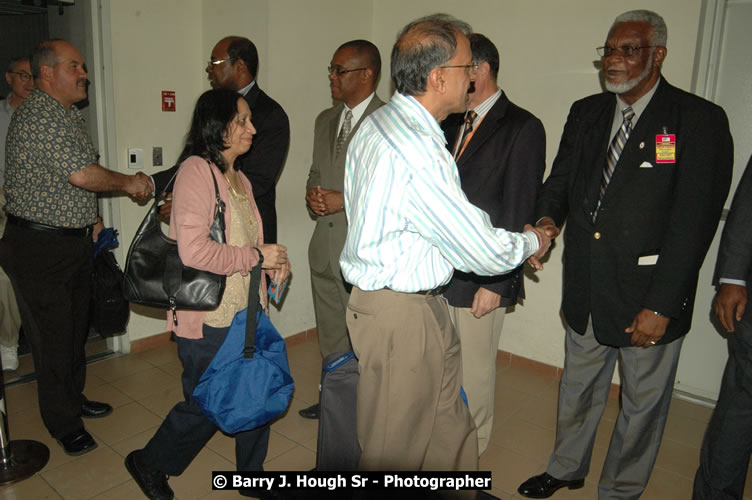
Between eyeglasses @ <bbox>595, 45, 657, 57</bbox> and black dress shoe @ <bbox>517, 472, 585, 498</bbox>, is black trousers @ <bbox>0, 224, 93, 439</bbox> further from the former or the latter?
eyeglasses @ <bbox>595, 45, 657, 57</bbox>

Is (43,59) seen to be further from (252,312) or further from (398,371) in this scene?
(398,371)

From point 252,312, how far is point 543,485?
5.21ft

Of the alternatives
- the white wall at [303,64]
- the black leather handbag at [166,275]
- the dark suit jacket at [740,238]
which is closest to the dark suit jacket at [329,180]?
the white wall at [303,64]

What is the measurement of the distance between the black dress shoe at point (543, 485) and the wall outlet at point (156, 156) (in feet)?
10.3

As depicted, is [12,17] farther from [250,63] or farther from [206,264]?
[206,264]

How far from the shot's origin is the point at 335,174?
3.04 m

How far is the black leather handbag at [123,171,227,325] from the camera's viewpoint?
2002 millimetres

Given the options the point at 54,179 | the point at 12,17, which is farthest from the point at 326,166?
the point at 12,17

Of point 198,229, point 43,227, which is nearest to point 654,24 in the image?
point 198,229

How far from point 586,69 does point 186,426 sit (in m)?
3.07

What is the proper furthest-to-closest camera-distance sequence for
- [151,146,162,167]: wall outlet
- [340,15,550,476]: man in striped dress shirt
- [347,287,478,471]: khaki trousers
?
[151,146,162,167]: wall outlet → [347,287,478,471]: khaki trousers → [340,15,550,476]: man in striped dress shirt

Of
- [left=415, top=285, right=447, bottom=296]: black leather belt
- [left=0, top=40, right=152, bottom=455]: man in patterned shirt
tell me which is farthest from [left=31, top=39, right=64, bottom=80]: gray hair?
[left=415, top=285, right=447, bottom=296]: black leather belt

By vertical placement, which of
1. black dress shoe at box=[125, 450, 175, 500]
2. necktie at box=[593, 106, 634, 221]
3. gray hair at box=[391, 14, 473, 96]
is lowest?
black dress shoe at box=[125, 450, 175, 500]

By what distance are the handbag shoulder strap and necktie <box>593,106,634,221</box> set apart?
1411 mm
